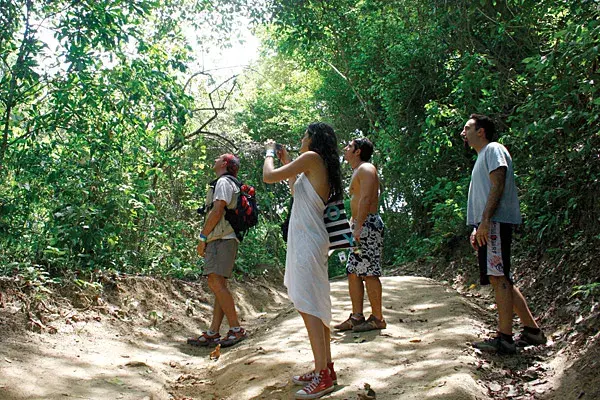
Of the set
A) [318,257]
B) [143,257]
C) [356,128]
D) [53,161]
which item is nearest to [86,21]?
[53,161]

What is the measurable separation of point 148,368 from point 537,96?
17.8 ft

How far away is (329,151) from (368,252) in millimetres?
1834

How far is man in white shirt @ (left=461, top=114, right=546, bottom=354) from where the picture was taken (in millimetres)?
5180

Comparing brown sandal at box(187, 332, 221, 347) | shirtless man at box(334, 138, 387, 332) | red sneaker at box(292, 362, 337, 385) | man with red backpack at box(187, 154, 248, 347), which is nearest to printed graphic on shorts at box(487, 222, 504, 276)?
shirtless man at box(334, 138, 387, 332)

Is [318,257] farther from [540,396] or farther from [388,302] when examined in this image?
[388,302]

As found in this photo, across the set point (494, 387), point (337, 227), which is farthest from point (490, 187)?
point (494, 387)

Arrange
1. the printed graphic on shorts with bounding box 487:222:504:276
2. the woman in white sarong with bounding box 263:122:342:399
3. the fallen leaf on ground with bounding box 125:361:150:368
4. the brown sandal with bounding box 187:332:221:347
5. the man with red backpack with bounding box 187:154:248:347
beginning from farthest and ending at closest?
1. the brown sandal with bounding box 187:332:221:347
2. the man with red backpack with bounding box 187:154:248:347
3. the fallen leaf on ground with bounding box 125:361:150:368
4. the printed graphic on shorts with bounding box 487:222:504:276
5. the woman in white sarong with bounding box 263:122:342:399

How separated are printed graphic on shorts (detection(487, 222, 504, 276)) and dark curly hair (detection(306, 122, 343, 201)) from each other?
1.52 m

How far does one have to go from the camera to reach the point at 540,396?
4.39 meters

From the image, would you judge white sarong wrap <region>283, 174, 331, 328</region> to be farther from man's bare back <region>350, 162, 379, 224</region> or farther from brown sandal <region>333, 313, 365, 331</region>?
brown sandal <region>333, 313, 365, 331</region>

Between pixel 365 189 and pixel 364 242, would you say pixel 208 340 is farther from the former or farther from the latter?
pixel 365 189

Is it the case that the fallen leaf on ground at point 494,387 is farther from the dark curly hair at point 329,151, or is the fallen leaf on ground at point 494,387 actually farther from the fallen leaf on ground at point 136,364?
the fallen leaf on ground at point 136,364

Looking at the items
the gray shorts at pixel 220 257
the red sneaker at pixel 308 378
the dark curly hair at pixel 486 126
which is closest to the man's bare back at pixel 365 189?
the dark curly hair at pixel 486 126

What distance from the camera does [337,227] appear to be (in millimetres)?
4539
